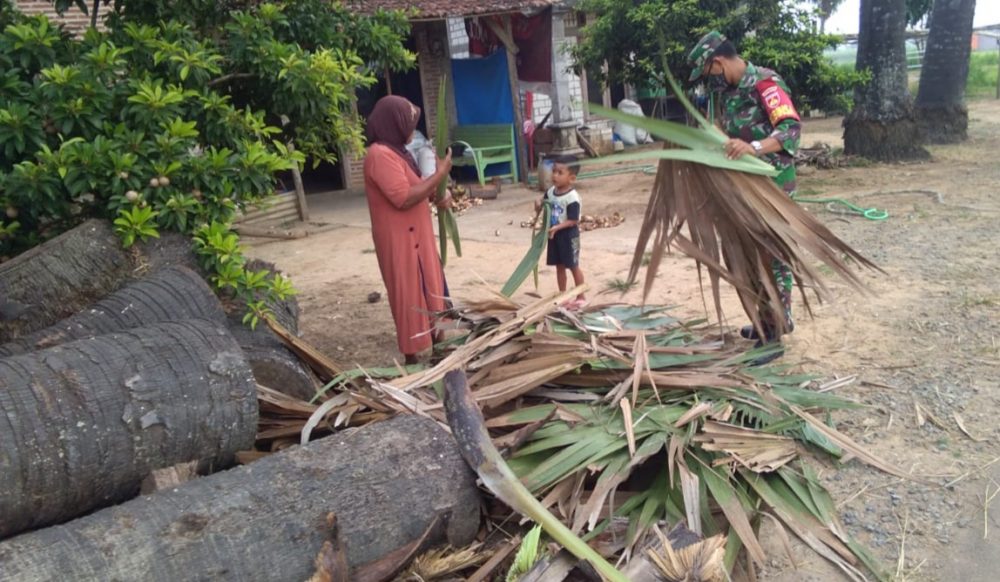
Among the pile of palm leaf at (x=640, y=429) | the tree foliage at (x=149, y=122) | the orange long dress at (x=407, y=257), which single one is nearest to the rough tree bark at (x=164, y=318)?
the tree foliage at (x=149, y=122)

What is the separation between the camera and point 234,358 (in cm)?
302

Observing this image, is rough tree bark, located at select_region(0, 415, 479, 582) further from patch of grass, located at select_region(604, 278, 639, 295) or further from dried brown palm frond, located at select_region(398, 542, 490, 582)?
patch of grass, located at select_region(604, 278, 639, 295)

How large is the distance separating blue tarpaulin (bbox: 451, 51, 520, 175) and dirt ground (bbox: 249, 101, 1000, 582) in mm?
2830

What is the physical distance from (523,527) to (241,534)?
97 centimetres

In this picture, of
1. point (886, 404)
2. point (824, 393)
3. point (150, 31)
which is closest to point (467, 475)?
point (824, 393)

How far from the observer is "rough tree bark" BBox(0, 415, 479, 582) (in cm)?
222

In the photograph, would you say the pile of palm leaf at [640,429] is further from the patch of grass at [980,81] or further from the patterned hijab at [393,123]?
the patch of grass at [980,81]

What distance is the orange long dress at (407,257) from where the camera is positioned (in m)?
4.42

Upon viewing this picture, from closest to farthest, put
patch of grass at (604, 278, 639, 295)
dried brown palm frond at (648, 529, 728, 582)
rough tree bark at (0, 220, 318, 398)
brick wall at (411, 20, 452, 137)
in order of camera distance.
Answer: dried brown palm frond at (648, 529, 728, 582), rough tree bark at (0, 220, 318, 398), patch of grass at (604, 278, 639, 295), brick wall at (411, 20, 452, 137)

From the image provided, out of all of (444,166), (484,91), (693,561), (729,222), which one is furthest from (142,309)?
(484,91)

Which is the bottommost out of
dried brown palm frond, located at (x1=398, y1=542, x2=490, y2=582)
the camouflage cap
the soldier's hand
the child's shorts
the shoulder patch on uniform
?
dried brown palm frond, located at (x1=398, y1=542, x2=490, y2=582)

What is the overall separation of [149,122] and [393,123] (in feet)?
3.92

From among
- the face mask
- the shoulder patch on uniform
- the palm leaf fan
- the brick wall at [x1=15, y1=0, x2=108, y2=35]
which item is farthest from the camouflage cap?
the brick wall at [x1=15, y1=0, x2=108, y2=35]

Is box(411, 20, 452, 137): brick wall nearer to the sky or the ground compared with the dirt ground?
nearer to the sky
